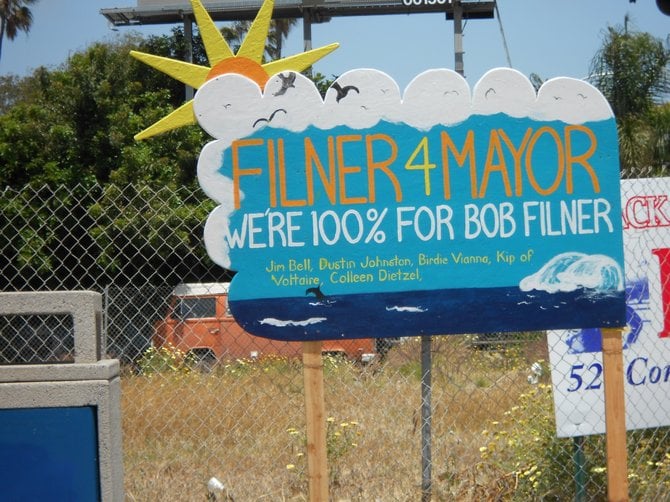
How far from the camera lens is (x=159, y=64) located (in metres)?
4.08

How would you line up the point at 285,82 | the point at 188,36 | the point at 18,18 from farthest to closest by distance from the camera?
1. the point at 18,18
2. the point at 188,36
3. the point at 285,82

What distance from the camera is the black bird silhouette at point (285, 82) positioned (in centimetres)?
402

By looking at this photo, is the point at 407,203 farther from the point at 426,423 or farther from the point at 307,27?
the point at 307,27

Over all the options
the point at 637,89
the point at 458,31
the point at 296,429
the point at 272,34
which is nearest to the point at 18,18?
the point at 272,34

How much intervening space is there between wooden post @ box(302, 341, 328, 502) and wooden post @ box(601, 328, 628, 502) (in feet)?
4.91

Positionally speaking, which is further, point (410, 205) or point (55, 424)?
point (410, 205)

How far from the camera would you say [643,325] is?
490cm

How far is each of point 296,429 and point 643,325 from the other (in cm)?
250

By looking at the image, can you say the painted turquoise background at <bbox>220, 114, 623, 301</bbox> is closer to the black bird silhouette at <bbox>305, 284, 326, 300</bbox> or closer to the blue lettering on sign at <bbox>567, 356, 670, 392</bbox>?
the black bird silhouette at <bbox>305, 284, 326, 300</bbox>

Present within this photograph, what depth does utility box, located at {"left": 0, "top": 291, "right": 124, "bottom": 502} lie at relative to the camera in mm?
3471

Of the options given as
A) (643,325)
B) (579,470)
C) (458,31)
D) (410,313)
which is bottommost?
(579,470)

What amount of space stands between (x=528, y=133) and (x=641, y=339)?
159 centimetres

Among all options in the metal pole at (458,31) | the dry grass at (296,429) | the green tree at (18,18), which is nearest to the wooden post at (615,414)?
the dry grass at (296,429)

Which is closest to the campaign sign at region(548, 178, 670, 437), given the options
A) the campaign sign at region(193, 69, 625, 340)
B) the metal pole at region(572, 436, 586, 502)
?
the metal pole at region(572, 436, 586, 502)
